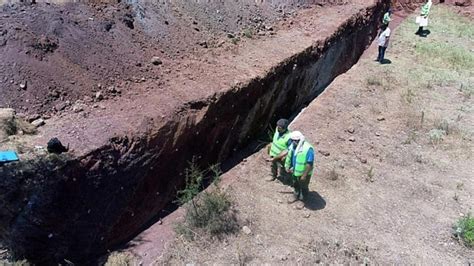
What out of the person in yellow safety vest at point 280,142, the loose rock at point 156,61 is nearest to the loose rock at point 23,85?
the loose rock at point 156,61

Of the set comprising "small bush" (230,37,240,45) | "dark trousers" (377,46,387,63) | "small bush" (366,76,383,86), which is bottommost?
"small bush" (366,76,383,86)

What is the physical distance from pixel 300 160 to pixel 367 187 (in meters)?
1.68

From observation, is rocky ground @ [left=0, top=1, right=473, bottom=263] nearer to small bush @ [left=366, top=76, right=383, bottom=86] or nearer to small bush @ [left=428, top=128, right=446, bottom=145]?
small bush @ [left=428, top=128, right=446, bottom=145]

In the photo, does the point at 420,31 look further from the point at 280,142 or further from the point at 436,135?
the point at 280,142

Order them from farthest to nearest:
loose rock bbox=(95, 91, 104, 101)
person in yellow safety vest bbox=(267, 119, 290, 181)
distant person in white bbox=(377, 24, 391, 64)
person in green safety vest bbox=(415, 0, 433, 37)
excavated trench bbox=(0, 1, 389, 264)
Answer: person in green safety vest bbox=(415, 0, 433, 37) → distant person in white bbox=(377, 24, 391, 64) → person in yellow safety vest bbox=(267, 119, 290, 181) → loose rock bbox=(95, 91, 104, 101) → excavated trench bbox=(0, 1, 389, 264)

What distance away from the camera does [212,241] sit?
6410 mm

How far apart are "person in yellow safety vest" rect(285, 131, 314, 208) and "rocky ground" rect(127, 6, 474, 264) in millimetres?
450

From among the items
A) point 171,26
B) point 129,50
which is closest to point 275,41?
point 171,26

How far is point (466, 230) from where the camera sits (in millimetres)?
6746

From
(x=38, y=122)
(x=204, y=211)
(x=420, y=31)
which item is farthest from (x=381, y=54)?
(x=38, y=122)

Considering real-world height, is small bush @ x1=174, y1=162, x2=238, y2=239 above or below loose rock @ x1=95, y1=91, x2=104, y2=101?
below

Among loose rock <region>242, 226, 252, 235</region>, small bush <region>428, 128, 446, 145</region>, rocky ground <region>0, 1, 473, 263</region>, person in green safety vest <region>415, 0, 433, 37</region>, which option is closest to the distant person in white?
person in green safety vest <region>415, 0, 433, 37</region>

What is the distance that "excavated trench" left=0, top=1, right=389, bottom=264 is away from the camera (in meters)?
5.45

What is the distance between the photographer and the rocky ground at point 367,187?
6.39 m
